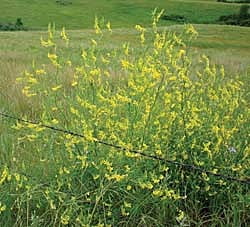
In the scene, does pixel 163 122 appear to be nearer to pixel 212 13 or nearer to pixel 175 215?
pixel 175 215

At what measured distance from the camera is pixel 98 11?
54.5 m

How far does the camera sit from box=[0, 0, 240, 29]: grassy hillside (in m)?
46.2

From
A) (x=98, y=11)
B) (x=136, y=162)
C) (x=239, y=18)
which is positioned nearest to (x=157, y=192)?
(x=136, y=162)

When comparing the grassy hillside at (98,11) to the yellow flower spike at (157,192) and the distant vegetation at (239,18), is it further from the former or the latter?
the yellow flower spike at (157,192)

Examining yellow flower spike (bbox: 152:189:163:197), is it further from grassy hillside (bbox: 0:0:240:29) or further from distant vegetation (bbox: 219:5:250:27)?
distant vegetation (bbox: 219:5:250:27)

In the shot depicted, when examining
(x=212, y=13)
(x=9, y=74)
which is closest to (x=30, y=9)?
(x=212, y=13)

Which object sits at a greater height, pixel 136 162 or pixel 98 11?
pixel 136 162

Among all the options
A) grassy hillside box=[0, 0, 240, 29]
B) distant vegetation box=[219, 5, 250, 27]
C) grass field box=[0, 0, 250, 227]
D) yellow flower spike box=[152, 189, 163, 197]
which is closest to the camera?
yellow flower spike box=[152, 189, 163, 197]

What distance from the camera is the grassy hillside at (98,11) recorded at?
46169 millimetres

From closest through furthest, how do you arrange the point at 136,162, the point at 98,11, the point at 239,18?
the point at 136,162, the point at 98,11, the point at 239,18

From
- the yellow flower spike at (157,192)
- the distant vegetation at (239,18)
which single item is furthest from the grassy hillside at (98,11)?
the yellow flower spike at (157,192)

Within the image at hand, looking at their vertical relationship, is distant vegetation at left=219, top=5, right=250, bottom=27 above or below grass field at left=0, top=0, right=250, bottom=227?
below

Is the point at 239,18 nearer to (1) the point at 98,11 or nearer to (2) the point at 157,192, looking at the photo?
(1) the point at 98,11

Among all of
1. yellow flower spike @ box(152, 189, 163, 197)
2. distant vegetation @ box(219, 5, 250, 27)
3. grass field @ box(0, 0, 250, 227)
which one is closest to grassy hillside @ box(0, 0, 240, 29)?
distant vegetation @ box(219, 5, 250, 27)
